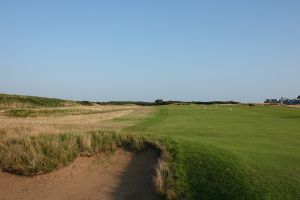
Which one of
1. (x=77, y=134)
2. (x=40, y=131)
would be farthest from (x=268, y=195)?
(x=40, y=131)

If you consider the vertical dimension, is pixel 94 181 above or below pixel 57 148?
below

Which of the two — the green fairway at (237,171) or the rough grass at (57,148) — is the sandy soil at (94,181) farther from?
the green fairway at (237,171)

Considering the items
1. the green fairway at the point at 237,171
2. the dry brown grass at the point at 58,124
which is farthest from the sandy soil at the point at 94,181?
the dry brown grass at the point at 58,124

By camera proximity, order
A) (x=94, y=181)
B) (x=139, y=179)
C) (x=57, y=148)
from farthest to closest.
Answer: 1. (x=57, y=148)
2. (x=94, y=181)
3. (x=139, y=179)

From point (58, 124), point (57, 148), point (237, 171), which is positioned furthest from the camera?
point (58, 124)

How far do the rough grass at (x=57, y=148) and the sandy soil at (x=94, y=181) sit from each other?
303 millimetres

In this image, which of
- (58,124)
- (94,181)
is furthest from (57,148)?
(58,124)

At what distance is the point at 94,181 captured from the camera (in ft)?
49.5

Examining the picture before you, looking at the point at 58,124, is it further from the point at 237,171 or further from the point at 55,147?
the point at 237,171

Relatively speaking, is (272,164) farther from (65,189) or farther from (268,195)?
(65,189)

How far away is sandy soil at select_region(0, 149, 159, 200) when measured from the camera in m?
14.1

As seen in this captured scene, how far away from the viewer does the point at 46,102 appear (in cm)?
7869

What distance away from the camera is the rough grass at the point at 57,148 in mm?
16094

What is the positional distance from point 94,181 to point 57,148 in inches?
98.0
